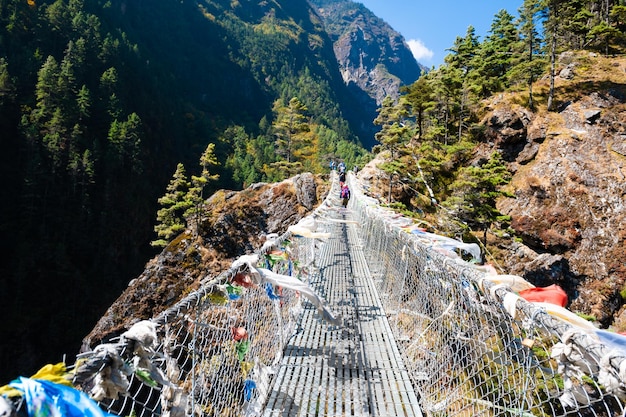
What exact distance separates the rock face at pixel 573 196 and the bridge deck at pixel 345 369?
12.6 metres

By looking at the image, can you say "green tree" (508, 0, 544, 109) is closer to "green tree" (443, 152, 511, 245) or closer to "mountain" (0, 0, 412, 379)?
"green tree" (443, 152, 511, 245)

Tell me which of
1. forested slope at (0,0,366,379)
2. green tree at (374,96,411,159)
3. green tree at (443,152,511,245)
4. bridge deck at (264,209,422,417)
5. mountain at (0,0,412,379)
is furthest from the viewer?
mountain at (0,0,412,379)

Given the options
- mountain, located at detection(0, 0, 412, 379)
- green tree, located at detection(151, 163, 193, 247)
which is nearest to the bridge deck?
green tree, located at detection(151, 163, 193, 247)

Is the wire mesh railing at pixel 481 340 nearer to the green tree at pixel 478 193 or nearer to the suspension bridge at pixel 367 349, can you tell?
the suspension bridge at pixel 367 349

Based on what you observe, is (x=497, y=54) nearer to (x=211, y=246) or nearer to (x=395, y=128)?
(x=395, y=128)

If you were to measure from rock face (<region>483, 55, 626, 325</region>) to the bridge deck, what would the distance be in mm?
12606

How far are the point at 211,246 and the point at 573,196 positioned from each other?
16177 millimetres

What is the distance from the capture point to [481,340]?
2.36 metres

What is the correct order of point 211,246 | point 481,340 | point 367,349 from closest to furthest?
1. point 481,340
2. point 367,349
3. point 211,246

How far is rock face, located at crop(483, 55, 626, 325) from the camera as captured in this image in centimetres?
1362

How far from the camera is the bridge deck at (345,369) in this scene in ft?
7.85

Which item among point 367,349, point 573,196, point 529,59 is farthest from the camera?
point 529,59

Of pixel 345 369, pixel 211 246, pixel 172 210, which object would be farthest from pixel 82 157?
pixel 345 369

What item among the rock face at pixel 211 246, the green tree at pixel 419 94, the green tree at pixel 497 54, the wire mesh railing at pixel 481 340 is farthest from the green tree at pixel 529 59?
the wire mesh railing at pixel 481 340
